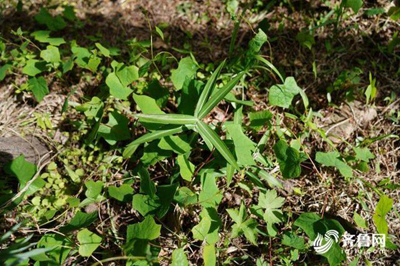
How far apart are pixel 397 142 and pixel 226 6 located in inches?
53.2

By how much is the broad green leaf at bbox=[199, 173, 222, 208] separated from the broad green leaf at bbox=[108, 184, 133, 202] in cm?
36

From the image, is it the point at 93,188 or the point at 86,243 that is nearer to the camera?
the point at 86,243

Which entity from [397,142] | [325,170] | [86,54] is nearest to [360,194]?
[325,170]

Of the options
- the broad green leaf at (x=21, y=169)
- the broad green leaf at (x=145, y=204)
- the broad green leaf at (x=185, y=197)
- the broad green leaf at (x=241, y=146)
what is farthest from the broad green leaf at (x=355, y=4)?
the broad green leaf at (x=21, y=169)

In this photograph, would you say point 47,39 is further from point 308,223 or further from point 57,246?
point 308,223

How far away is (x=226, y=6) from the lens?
7.82ft

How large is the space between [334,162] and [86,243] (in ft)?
4.15

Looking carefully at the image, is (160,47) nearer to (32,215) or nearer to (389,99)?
(32,215)

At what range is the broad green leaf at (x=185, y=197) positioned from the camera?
1.65m

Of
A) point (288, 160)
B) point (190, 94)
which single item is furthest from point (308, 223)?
point (190, 94)

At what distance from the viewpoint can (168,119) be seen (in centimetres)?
157

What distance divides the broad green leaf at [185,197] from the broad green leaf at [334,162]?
666 mm

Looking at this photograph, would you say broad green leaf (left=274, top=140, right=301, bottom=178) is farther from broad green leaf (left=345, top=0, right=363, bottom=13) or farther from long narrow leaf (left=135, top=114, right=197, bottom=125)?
broad green leaf (left=345, top=0, right=363, bottom=13)

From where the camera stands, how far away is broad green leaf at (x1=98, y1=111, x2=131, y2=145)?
1.89 meters
